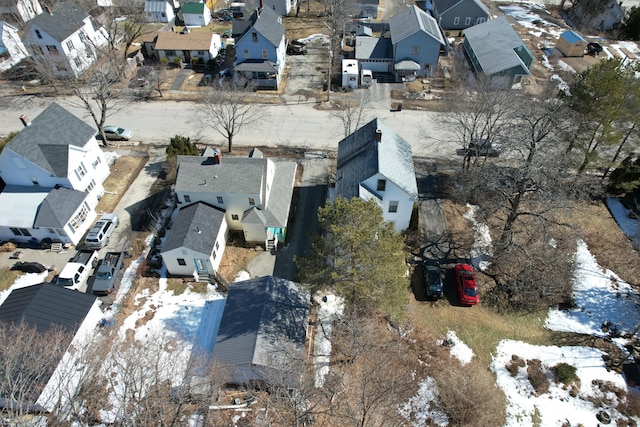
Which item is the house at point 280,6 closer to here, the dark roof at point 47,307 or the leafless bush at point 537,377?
the dark roof at point 47,307

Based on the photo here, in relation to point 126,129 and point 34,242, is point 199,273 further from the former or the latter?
point 126,129

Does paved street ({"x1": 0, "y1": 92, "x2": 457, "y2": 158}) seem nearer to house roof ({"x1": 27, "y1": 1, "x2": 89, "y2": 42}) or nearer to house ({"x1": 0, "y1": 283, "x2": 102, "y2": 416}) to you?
house roof ({"x1": 27, "y1": 1, "x2": 89, "y2": 42})

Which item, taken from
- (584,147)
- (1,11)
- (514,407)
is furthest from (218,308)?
(1,11)

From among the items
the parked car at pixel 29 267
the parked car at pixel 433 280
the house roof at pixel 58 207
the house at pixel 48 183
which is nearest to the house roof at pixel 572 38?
Answer: the parked car at pixel 433 280

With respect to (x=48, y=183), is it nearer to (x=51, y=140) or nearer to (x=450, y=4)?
(x=51, y=140)

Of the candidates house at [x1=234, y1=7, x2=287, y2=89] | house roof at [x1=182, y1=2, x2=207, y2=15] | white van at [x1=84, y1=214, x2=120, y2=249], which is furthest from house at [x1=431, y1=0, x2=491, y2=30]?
white van at [x1=84, y1=214, x2=120, y2=249]
